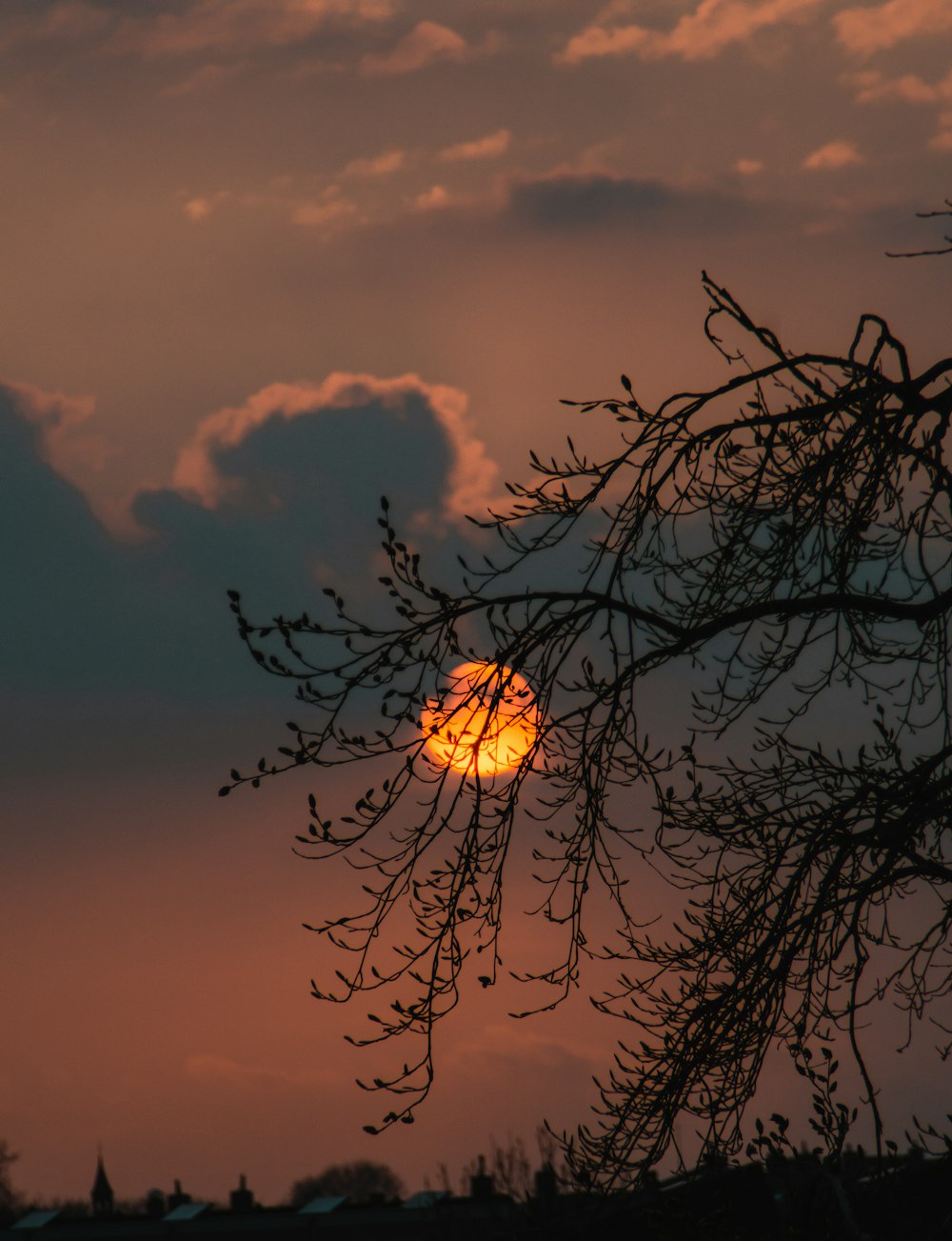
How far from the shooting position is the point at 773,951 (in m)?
8.16

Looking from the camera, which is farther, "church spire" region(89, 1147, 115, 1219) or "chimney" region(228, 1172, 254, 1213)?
"church spire" region(89, 1147, 115, 1219)

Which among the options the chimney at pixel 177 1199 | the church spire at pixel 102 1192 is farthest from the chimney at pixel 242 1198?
the church spire at pixel 102 1192

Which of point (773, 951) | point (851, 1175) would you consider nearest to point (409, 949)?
point (773, 951)

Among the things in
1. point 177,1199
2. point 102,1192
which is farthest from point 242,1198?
point 102,1192

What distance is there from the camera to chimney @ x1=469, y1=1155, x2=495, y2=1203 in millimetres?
50781

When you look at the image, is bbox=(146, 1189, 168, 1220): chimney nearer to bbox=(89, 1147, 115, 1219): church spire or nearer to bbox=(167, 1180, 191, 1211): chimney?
bbox=(167, 1180, 191, 1211): chimney

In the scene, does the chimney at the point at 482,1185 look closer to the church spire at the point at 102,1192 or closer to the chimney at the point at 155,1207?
the chimney at the point at 155,1207

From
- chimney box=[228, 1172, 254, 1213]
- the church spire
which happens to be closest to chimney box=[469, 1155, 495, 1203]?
chimney box=[228, 1172, 254, 1213]

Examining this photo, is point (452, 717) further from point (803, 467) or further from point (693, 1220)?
point (693, 1220)

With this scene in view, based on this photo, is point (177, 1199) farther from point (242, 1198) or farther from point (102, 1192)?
point (102, 1192)

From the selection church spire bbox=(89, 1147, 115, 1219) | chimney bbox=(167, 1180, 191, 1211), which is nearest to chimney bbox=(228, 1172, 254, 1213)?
chimney bbox=(167, 1180, 191, 1211)

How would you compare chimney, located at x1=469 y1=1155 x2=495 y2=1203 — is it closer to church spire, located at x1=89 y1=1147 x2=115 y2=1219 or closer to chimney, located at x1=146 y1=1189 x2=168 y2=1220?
chimney, located at x1=146 y1=1189 x2=168 y2=1220

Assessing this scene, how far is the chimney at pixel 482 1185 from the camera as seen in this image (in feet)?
167

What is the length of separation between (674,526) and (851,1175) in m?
3.66
